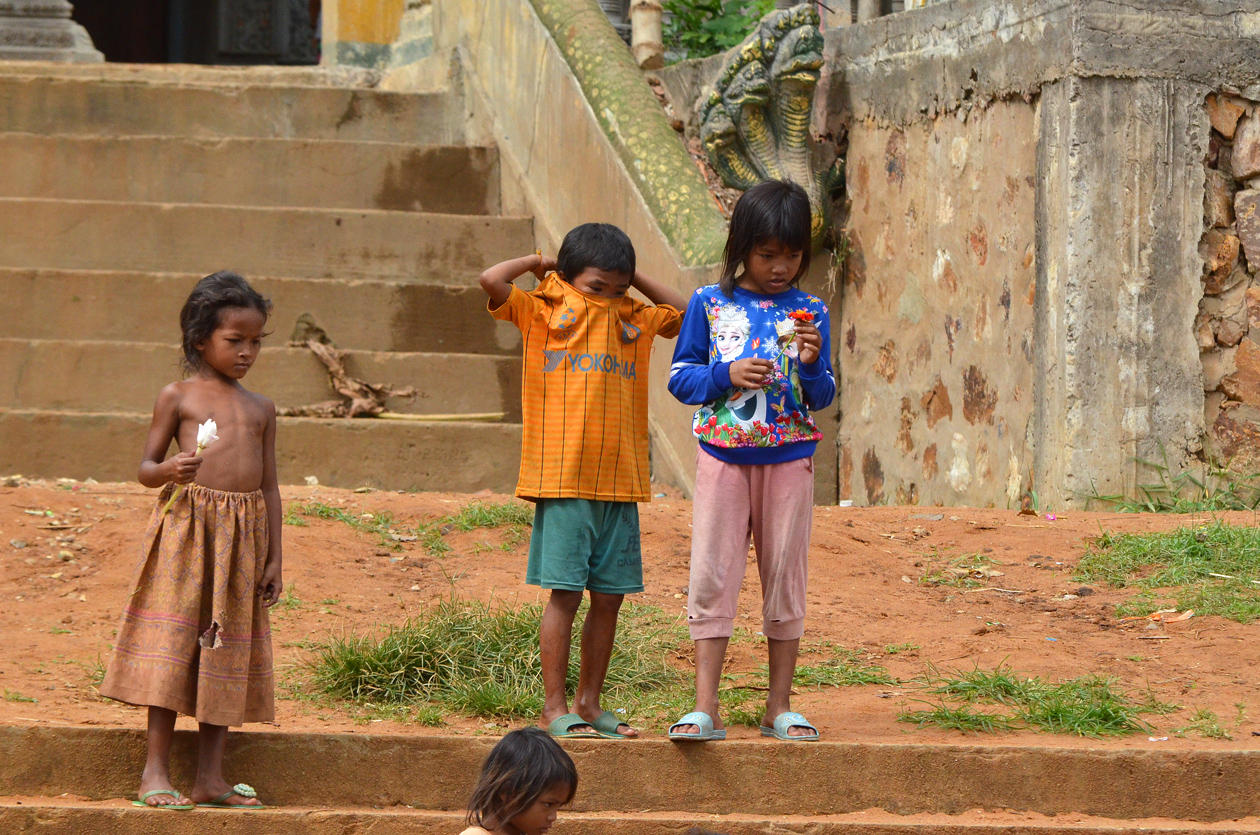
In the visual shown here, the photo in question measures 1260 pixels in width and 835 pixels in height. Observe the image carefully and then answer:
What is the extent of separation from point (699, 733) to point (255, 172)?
617cm

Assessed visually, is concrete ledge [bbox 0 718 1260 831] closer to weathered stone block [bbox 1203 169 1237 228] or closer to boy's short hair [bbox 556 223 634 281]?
boy's short hair [bbox 556 223 634 281]

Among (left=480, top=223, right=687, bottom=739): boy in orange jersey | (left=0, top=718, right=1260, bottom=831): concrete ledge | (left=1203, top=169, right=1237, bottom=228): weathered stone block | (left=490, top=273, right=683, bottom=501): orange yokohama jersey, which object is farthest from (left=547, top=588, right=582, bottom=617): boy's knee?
(left=1203, top=169, right=1237, bottom=228): weathered stone block

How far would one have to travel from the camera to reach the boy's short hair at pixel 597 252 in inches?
159

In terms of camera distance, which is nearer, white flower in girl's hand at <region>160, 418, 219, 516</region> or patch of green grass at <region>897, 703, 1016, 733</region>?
white flower in girl's hand at <region>160, 418, 219, 516</region>

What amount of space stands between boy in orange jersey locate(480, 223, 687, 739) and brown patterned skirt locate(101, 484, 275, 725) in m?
0.70

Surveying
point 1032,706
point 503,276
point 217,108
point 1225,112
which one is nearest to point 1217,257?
point 1225,112

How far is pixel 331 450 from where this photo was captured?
23.5 feet

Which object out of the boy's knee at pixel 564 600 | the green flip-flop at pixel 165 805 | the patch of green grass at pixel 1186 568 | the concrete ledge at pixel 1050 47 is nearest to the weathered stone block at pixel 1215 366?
the patch of green grass at pixel 1186 568

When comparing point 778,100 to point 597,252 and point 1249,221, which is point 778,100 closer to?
point 1249,221

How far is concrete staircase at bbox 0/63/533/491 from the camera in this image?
7.25m

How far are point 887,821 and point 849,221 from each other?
4225mm

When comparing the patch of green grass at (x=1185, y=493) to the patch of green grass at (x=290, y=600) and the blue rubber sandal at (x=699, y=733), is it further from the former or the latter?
the patch of green grass at (x=290, y=600)

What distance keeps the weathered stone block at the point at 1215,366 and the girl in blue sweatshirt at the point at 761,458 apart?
116 inches

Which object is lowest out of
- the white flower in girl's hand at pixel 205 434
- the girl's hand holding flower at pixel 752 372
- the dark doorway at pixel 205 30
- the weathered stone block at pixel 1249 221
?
the white flower in girl's hand at pixel 205 434
